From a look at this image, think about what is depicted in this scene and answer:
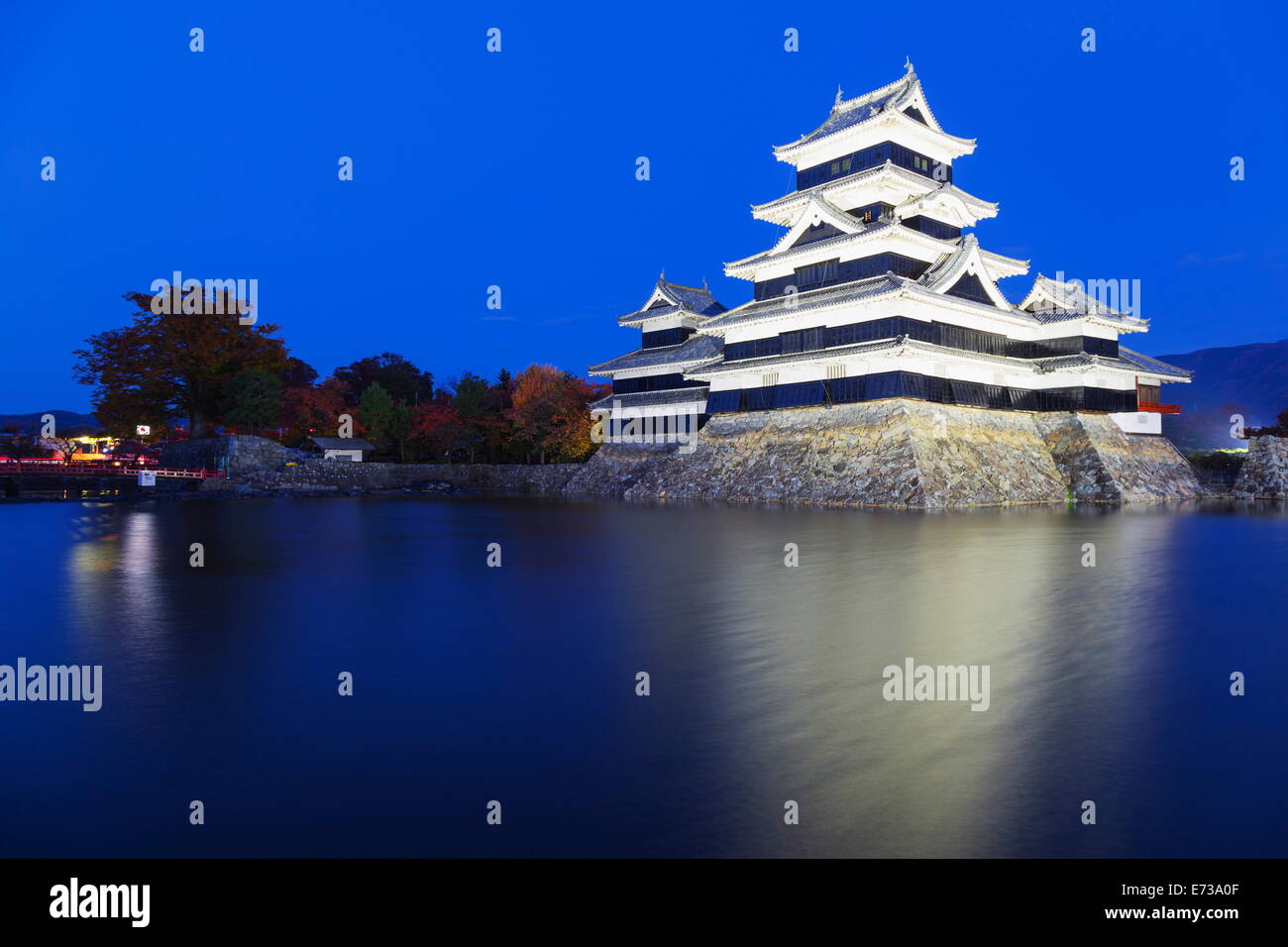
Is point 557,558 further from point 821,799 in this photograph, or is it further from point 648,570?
point 821,799

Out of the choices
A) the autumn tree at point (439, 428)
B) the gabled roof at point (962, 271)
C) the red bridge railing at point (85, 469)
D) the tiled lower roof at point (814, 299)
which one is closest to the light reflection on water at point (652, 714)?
the tiled lower roof at point (814, 299)

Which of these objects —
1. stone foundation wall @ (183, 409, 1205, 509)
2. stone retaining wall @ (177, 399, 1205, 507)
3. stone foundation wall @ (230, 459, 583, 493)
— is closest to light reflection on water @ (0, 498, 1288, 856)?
stone retaining wall @ (177, 399, 1205, 507)

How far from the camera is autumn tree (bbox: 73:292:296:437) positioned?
5216cm

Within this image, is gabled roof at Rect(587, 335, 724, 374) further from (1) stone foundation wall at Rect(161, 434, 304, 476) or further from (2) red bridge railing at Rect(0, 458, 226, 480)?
(2) red bridge railing at Rect(0, 458, 226, 480)

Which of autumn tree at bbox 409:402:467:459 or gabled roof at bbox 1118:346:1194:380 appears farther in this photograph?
autumn tree at bbox 409:402:467:459

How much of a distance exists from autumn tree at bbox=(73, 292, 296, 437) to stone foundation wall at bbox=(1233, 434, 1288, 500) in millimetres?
61888

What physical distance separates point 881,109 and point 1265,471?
26.3m

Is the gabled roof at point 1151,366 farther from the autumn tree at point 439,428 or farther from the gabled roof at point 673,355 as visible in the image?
the autumn tree at point 439,428

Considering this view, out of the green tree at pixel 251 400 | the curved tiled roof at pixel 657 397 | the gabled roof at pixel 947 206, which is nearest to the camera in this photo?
→ the gabled roof at pixel 947 206

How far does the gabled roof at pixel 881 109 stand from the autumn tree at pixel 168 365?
40.3m

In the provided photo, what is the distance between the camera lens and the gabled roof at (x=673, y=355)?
49.0 metres

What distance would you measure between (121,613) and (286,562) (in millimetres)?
4963

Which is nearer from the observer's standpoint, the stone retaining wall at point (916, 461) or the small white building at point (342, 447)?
the stone retaining wall at point (916, 461)

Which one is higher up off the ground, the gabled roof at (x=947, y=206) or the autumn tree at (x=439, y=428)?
the gabled roof at (x=947, y=206)
